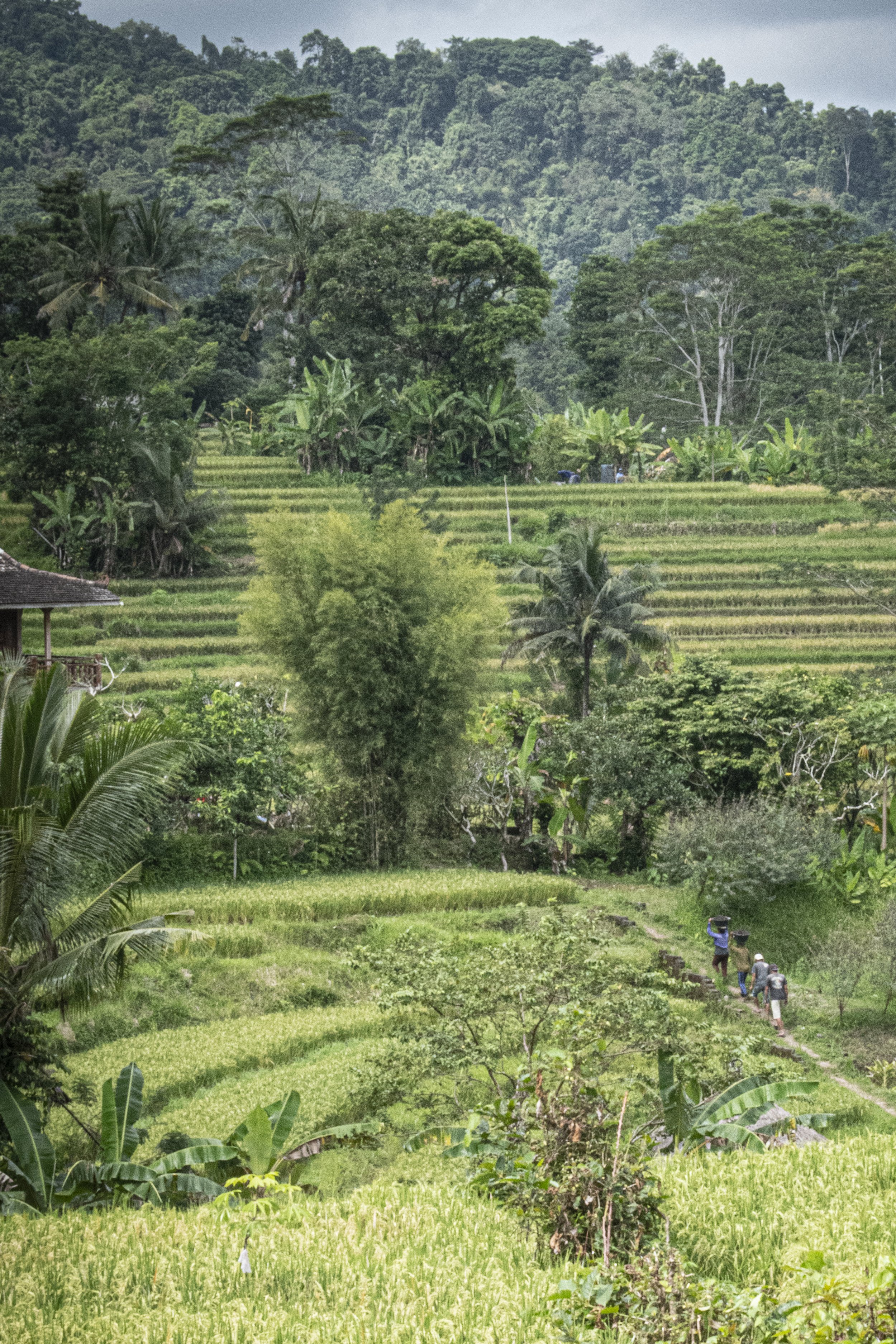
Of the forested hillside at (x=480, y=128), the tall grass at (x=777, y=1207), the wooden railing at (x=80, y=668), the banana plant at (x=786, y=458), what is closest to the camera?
the tall grass at (x=777, y=1207)

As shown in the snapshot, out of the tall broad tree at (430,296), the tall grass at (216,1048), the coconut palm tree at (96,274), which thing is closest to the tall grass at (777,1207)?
the tall grass at (216,1048)

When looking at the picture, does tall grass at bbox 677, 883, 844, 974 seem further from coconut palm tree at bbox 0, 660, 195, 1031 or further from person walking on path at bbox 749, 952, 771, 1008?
coconut palm tree at bbox 0, 660, 195, 1031

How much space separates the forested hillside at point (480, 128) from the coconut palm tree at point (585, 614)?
5683cm

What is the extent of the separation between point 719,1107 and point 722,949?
675cm

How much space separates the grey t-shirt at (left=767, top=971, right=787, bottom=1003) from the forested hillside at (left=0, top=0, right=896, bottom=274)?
2594 inches

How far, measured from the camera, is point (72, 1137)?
29.5 ft

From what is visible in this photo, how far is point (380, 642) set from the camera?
54.0ft

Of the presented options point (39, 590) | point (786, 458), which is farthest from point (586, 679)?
point (786, 458)

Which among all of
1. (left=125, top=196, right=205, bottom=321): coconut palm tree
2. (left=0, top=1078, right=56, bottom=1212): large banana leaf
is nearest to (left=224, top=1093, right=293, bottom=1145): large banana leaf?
(left=0, top=1078, right=56, bottom=1212): large banana leaf

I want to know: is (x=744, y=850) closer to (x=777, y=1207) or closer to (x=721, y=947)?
(x=721, y=947)

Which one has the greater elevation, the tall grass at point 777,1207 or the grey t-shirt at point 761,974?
the tall grass at point 777,1207

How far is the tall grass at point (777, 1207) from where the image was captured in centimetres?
474

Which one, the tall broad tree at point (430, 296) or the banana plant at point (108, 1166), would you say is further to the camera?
the tall broad tree at point (430, 296)

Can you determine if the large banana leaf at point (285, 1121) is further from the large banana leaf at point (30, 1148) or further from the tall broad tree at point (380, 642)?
the tall broad tree at point (380, 642)
